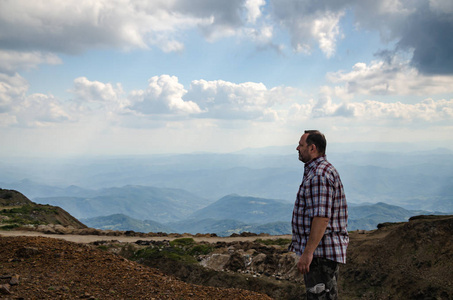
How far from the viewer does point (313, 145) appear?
609cm

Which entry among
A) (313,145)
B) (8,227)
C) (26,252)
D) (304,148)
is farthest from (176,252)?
(8,227)

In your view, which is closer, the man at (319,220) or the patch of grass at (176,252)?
the man at (319,220)

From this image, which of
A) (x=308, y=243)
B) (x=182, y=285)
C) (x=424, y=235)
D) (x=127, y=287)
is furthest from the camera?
(x=424, y=235)

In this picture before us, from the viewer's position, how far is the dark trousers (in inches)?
235

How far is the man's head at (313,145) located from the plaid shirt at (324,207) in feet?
0.34

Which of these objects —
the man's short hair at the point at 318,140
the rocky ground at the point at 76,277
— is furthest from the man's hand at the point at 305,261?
the rocky ground at the point at 76,277

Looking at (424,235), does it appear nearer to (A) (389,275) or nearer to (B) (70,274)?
(A) (389,275)

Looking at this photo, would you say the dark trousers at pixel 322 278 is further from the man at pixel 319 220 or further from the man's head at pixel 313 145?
the man's head at pixel 313 145

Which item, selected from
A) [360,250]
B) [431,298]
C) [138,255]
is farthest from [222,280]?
[431,298]

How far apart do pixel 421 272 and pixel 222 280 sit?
10.3m

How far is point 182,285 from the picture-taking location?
40.3 feet

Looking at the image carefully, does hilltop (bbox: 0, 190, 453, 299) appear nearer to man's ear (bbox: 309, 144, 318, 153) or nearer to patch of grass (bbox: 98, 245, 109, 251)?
patch of grass (bbox: 98, 245, 109, 251)

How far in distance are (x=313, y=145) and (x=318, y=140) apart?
0.42 feet

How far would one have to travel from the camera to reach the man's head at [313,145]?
6.07 m
